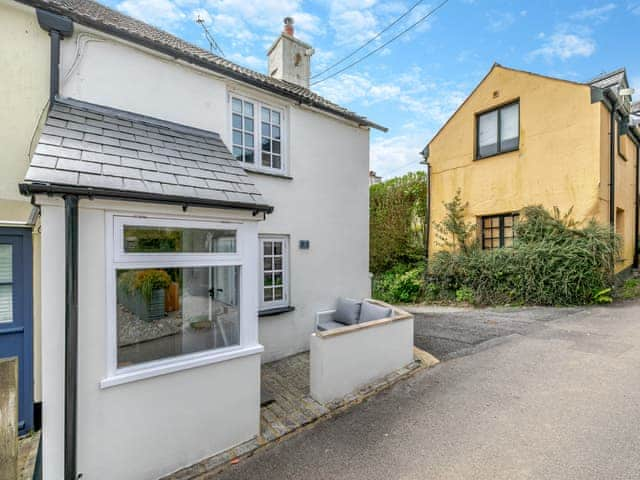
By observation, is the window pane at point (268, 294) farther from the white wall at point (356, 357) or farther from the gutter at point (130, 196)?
the gutter at point (130, 196)

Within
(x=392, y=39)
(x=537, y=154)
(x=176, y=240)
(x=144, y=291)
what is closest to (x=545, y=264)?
(x=537, y=154)

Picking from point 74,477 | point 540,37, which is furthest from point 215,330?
point 540,37

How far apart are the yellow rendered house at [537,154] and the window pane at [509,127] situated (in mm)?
39

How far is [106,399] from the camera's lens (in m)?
3.28

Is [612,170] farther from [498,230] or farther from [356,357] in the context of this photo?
[356,357]

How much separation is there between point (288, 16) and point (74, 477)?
37.3 ft

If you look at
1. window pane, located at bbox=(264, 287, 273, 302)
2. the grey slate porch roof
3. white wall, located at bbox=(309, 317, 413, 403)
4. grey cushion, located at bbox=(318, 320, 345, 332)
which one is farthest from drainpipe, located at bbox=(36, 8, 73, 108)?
Result: grey cushion, located at bbox=(318, 320, 345, 332)

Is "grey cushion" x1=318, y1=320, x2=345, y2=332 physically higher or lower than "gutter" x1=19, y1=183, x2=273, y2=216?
lower

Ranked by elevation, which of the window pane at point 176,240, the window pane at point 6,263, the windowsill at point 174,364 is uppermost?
the window pane at point 176,240

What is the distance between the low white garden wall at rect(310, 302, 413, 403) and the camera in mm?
4895

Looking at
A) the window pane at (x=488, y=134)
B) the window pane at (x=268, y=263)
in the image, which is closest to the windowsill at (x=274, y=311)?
the window pane at (x=268, y=263)

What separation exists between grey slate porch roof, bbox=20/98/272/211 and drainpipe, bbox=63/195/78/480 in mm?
321

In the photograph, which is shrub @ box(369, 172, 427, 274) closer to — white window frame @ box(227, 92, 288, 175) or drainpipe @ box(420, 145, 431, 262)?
drainpipe @ box(420, 145, 431, 262)

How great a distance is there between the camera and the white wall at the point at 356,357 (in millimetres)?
4891
